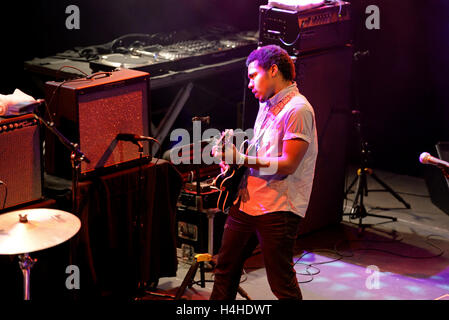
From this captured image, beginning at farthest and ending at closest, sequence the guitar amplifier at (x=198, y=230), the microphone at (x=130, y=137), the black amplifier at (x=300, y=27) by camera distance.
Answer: the black amplifier at (x=300, y=27) → the guitar amplifier at (x=198, y=230) → the microphone at (x=130, y=137)

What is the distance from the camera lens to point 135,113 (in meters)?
4.78

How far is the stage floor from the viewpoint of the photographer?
5.23 metres

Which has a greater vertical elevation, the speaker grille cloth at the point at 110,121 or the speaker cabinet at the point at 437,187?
the speaker grille cloth at the point at 110,121

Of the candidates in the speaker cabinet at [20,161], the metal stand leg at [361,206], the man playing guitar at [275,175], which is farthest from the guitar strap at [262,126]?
the metal stand leg at [361,206]

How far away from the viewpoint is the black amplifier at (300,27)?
5.59 m

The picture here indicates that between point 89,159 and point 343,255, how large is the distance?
248 cm

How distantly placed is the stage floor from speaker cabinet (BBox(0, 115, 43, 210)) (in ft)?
4.21

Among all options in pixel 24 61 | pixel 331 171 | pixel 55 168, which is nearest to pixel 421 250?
pixel 331 171

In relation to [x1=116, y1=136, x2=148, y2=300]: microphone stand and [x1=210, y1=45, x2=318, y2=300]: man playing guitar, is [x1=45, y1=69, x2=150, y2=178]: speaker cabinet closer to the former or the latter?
[x1=116, y1=136, x2=148, y2=300]: microphone stand

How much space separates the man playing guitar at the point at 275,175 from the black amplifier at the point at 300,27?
182 centimetres

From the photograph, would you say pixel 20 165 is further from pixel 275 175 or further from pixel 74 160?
pixel 275 175

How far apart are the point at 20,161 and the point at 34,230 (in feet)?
2.46

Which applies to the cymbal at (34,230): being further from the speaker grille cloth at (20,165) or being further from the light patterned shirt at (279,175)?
the light patterned shirt at (279,175)

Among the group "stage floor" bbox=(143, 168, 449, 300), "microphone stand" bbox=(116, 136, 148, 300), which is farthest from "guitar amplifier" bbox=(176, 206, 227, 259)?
"microphone stand" bbox=(116, 136, 148, 300)
